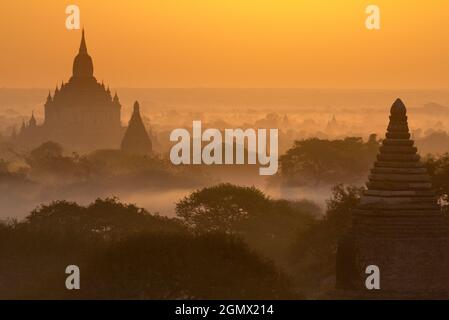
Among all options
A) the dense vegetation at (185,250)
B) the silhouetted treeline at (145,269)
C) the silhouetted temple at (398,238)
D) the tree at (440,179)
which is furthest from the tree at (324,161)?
the silhouetted temple at (398,238)

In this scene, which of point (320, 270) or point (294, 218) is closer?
point (320, 270)

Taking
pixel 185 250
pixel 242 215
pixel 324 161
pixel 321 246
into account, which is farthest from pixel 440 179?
pixel 324 161

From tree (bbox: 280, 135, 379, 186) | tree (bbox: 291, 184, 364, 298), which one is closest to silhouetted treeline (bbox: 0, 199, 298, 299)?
tree (bbox: 291, 184, 364, 298)

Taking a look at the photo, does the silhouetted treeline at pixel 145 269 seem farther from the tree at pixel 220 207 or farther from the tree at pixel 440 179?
the tree at pixel 220 207

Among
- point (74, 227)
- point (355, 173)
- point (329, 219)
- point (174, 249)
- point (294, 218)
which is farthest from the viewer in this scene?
point (355, 173)

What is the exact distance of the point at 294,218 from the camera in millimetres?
126188

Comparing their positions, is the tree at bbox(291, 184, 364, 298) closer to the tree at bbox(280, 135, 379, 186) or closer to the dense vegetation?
the dense vegetation

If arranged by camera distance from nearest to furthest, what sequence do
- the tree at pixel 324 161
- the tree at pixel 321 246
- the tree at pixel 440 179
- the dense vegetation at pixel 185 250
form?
the dense vegetation at pixel 185 250, the tree at pixel 321 246, the tree at pixel 440 179, the tree at pixel 324 161

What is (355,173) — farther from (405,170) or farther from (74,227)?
(405,170)

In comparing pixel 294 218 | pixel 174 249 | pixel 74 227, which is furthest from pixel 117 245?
pixel 294 218

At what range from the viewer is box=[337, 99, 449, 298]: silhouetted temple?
72500 millimetres

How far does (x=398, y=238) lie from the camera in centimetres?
7319

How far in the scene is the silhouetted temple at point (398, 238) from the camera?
7250 cm
